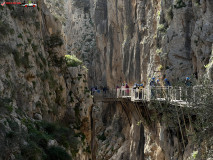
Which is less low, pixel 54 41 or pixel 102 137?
pixel 54 41

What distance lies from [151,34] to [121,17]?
15451 millimetres

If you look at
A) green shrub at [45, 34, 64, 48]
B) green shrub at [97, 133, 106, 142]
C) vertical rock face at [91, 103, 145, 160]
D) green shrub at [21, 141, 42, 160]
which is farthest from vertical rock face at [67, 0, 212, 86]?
green shrub at [21, 141, 42, 160]

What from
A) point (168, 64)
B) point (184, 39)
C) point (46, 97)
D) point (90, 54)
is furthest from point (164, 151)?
point (90, 54)

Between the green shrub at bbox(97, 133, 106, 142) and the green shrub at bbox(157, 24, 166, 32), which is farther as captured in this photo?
the green shrub at bbox(97, 133, 106, 142)

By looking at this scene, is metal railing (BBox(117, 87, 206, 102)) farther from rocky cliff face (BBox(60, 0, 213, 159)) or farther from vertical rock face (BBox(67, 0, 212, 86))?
vertical rock face (BBox(67, 0, 212, 86))

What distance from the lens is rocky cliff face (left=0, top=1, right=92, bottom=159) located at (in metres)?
10.7

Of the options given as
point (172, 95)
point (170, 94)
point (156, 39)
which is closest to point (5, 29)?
point (172, 95)

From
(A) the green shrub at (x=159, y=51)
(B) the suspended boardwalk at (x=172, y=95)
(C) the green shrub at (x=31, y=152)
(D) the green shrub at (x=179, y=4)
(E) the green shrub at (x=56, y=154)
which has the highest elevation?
(D) the green shrub at (x=179, y=4)

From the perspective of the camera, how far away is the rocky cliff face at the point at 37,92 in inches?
420

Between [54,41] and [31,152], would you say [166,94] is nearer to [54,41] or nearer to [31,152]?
[54,41]

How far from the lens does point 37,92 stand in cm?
1688

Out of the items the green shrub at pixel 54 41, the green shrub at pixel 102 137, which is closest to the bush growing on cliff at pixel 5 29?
the green shrub at pixel 54 41

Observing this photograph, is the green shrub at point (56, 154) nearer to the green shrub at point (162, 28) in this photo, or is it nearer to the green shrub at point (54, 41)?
the green shrub at point (54, 41)

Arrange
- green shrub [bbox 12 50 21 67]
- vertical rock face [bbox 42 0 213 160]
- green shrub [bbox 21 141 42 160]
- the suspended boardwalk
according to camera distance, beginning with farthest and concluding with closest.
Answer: vertical rock face [bbox 42 0 213 160] < green shrub [bbox 12 50 21 67] < the suspended boardwalk < green shrub [bbox 21 141 42 160]
